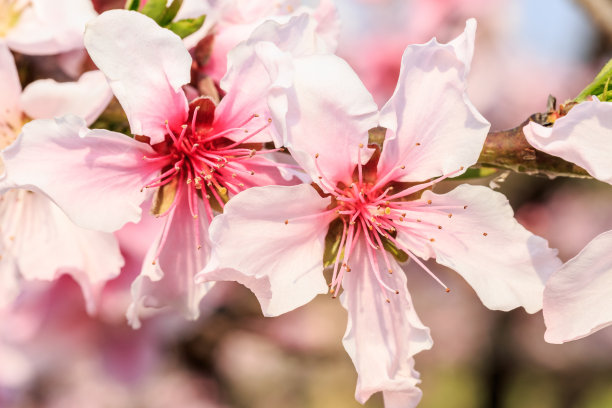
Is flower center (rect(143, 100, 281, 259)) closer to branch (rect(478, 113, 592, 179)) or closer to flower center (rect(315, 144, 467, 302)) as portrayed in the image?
flower center (rect(315, 144, 467, 302))

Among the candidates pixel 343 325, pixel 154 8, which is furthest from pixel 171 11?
pixel 343 325

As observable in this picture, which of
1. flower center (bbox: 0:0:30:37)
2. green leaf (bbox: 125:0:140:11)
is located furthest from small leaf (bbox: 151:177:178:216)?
flower center (bbox: 0:0:30:37)

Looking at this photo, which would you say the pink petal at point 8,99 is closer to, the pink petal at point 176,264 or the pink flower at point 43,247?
the pink flower at point 43,247

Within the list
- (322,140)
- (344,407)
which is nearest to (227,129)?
(322,140)

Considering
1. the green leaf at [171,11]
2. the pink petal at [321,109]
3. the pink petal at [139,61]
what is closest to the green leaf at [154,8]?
the green leaf at [171,11]

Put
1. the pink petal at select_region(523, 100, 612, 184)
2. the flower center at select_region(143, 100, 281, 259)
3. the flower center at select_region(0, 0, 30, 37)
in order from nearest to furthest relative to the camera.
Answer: the pink petal at select_region(523, 100, 612, 184) → the flower center at select_region(143, 100, 281, 259) → the flower center at select_region(0, 0, 30, 37)

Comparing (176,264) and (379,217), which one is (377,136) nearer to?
(379,217)
